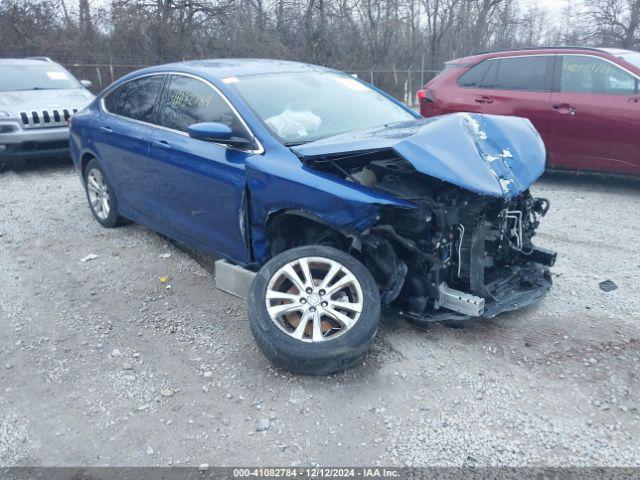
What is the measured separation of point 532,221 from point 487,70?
13.6ft

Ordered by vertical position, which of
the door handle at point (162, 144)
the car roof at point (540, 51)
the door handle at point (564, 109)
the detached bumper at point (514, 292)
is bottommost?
the detached bumper at point (514, 292)

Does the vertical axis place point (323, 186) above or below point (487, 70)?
below

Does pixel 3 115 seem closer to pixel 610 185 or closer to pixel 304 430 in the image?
pixel 304 430

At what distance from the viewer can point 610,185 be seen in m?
7.41

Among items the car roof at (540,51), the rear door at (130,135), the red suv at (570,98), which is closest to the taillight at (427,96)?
the red suv at (570,98)

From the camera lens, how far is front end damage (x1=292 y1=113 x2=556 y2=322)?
3328 mm

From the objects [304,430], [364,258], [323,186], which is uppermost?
[323,186]

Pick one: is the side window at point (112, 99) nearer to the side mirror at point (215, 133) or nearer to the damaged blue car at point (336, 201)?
the damaged blue car at point (336, 201)

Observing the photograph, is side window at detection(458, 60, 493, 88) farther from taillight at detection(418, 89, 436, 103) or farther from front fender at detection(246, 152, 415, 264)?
front fender at detection(246, 152, 415, 264)

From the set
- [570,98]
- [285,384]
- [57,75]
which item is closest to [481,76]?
[570,98]

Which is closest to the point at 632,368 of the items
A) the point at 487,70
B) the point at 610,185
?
the point at 610,185

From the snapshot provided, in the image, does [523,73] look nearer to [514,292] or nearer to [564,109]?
[564,109]

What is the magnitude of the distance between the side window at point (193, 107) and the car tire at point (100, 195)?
1348mm

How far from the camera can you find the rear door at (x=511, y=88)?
23.4 ft
